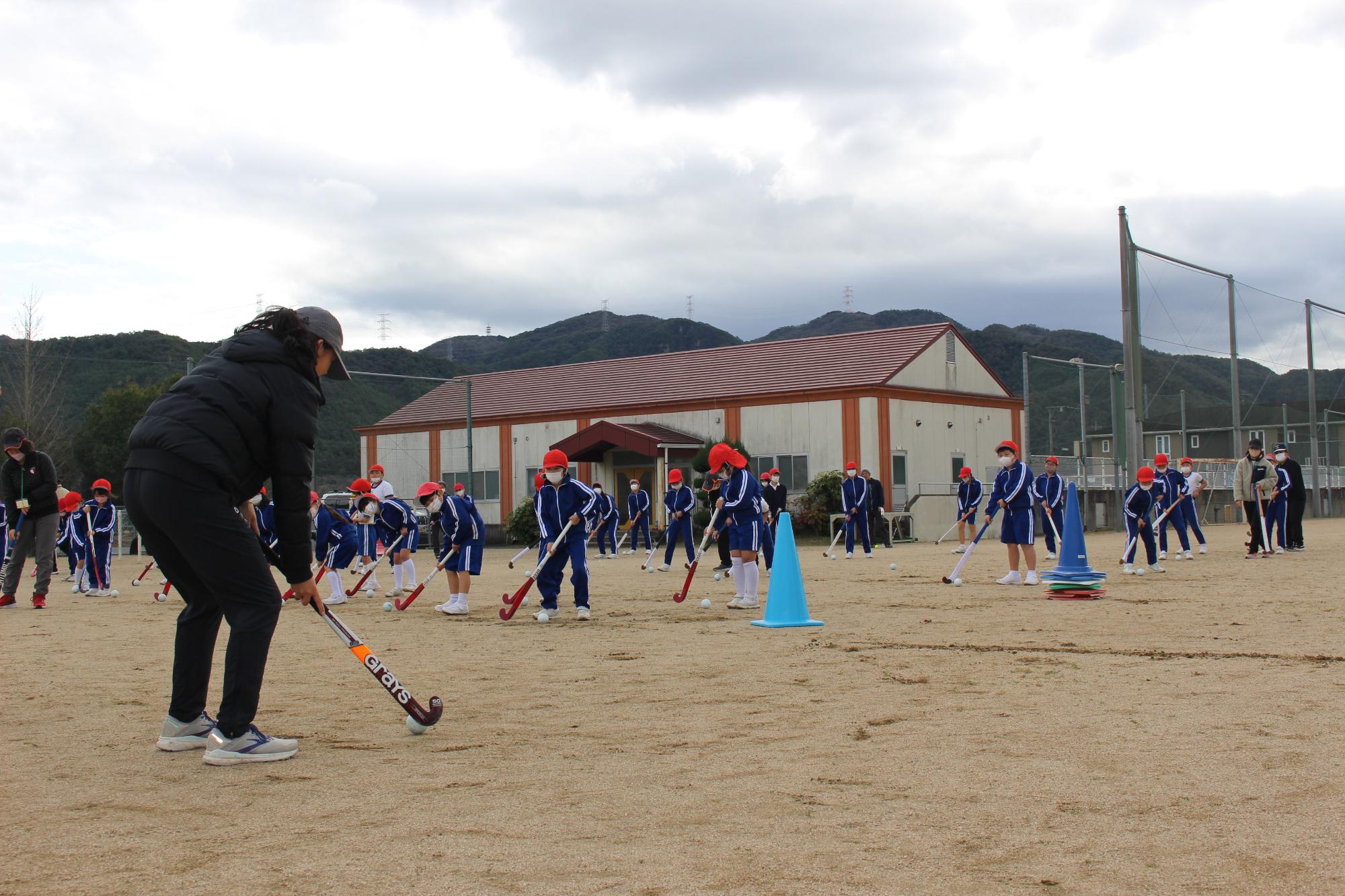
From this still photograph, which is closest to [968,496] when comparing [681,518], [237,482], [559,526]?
[681,518]

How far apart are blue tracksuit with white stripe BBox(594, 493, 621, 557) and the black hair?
51.1ft

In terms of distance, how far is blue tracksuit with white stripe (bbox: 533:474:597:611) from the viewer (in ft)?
40.3

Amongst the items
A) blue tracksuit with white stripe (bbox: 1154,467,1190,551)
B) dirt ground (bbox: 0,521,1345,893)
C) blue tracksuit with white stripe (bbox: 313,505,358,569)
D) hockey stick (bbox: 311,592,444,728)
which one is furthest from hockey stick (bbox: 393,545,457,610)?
blue tracksuit with white stripe (bbox: 1154,467,1190,551)

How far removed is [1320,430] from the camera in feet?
208

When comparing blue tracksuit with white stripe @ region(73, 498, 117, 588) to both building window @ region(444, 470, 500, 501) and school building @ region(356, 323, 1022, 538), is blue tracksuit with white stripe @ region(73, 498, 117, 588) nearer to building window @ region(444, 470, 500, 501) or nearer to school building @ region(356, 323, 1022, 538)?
school building @ region(356, 323, 1022, 538)

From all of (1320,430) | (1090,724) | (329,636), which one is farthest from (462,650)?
(1320,430)

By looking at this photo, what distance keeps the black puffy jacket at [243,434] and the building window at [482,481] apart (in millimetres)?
39792

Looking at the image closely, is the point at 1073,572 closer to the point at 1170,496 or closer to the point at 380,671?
the point at 1170,496

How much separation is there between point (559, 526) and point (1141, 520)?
31.6 ft

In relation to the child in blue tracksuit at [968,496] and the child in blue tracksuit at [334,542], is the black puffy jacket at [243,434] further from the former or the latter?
the child in blue tracksuit at [968,496]

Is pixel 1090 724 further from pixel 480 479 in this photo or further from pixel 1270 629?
pixel 480 479

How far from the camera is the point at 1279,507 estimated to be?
21.3 metres

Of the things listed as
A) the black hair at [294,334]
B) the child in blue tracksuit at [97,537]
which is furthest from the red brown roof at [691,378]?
the black hair at [294,334]

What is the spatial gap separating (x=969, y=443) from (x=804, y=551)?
42.5 feet
